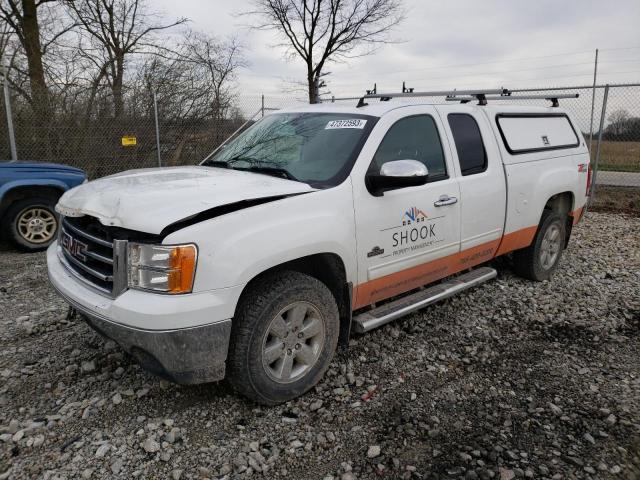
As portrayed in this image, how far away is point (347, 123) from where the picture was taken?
3553mm

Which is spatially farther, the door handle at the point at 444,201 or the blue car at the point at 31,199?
the blue car at the point at 31,199

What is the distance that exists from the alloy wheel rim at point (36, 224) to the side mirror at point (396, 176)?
508cm

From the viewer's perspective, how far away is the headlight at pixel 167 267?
2412 millimetres

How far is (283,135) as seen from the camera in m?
3.82

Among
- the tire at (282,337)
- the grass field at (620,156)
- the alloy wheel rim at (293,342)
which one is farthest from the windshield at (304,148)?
the grass field at (620,156)

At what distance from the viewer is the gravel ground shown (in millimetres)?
2494

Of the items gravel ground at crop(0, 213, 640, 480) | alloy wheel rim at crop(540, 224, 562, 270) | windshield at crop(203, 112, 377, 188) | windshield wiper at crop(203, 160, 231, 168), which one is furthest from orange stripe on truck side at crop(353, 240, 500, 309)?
windshield wiper at crop(203, 160, 231, 168)

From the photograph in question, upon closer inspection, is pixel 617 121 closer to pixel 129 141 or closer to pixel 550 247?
pixel 550 247

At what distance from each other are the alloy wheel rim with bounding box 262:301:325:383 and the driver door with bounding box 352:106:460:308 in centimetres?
42

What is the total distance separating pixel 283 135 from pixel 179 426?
223 centimetres

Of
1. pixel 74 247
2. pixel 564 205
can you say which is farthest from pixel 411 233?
pixel 564 205

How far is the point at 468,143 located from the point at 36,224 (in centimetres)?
552

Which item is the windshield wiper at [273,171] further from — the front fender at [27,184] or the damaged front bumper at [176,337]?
the front fender at [27,184]

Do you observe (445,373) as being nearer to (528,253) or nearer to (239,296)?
(239,296)
